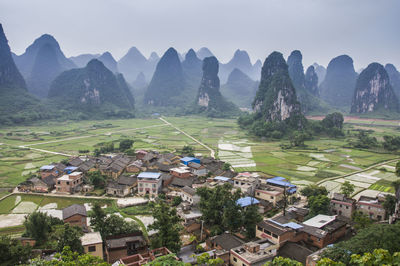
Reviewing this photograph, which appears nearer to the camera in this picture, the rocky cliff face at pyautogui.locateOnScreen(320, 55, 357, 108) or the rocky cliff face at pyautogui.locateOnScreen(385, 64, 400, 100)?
the rocky cliff face at pyautogui.locateOnScreen(385, 64, 400, 100)

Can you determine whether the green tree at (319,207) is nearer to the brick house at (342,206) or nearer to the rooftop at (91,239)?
the brick house at (342,206)

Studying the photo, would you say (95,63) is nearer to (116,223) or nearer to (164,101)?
(164,101)

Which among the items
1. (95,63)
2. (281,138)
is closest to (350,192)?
(281,138)

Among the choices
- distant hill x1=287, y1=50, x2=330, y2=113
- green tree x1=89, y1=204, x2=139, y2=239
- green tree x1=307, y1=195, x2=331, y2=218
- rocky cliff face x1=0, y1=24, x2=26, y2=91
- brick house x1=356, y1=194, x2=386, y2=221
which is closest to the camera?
green tree x1=89, y1=204, x2=139, y2=239

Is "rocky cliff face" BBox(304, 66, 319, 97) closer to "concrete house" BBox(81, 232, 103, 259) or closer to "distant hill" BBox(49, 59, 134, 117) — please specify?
"distant hill" BBox(49, 59, 134, 117)

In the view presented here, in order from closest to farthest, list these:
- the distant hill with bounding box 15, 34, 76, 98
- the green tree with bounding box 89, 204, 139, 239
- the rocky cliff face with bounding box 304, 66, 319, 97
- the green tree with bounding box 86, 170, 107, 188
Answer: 1. the green tree with bounding box 89, 204, 139, 239
2. the green tree with bounding box 86, 170, 107, 188
3. the distant hill with bounding box 15, 34, 76, 98
4. the rocky cliff face with bounding box 304, 66, 319, 97

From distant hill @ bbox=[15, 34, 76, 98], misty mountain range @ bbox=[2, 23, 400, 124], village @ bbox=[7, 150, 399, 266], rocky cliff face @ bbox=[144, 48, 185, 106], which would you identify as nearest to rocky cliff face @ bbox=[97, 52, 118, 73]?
misty mountain range @ bbox=[2, 23, 400, 124]

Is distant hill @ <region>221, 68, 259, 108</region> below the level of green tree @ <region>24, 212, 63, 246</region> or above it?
above
